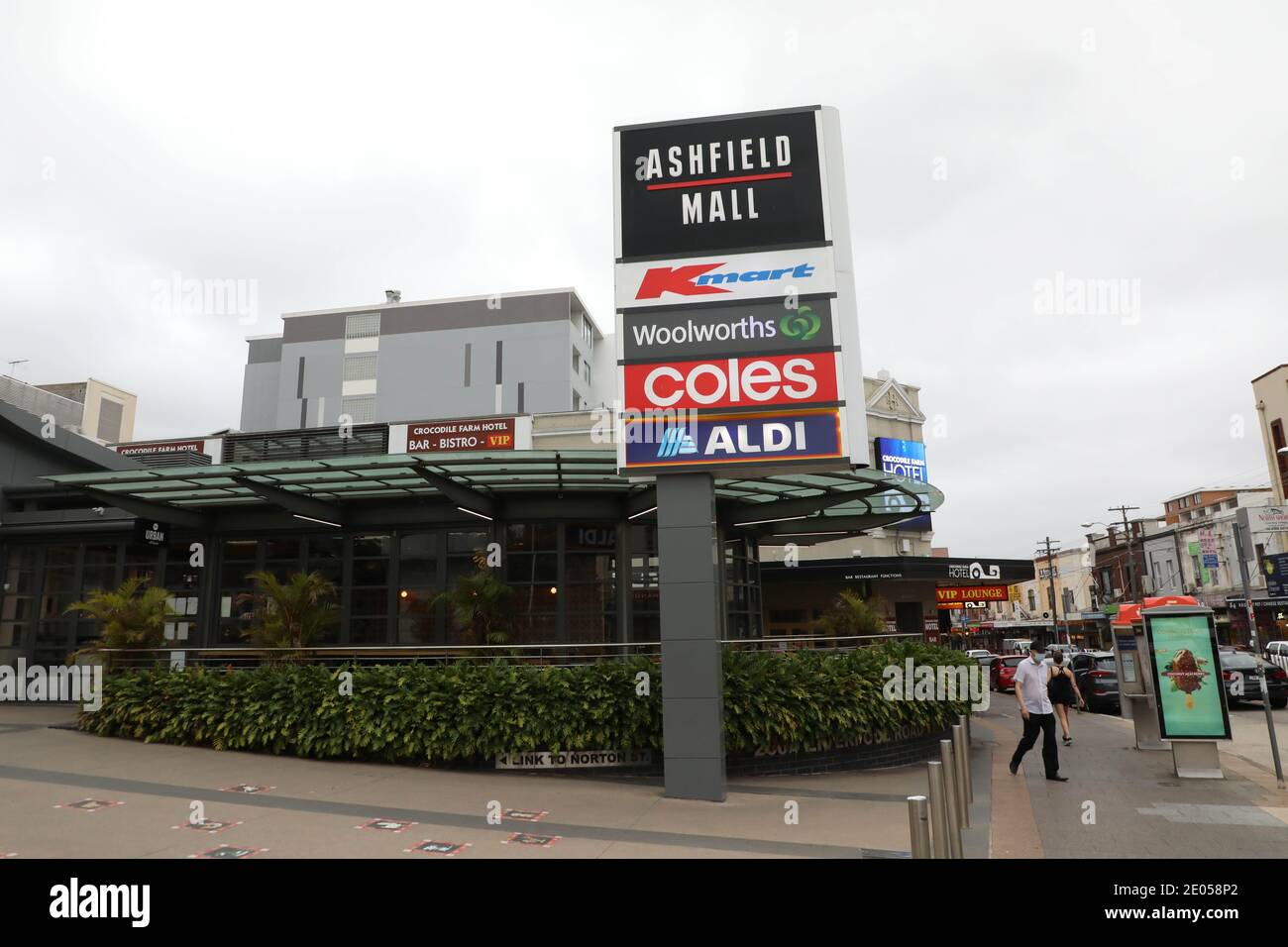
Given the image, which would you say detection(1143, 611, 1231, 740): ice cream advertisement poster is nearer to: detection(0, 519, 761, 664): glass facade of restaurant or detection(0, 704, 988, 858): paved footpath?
detection(0, 704, 988, 858): paved footpath

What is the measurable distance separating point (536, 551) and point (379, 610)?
3.61m

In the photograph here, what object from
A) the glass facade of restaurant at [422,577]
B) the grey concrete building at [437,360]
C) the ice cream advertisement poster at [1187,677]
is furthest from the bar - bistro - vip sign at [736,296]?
the grey concrete building at [437,360]

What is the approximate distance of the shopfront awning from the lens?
1247cm

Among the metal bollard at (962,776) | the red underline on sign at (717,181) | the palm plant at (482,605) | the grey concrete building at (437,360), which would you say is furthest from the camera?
the grey concrete building at (437,360)

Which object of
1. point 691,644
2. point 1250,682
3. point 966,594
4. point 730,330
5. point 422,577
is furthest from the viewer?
point 966,594

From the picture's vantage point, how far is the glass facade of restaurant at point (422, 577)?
15.5m

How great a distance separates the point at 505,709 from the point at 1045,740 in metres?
7.72

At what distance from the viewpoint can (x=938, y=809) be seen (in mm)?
5910

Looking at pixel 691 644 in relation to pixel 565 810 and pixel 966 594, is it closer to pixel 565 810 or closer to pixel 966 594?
pixel 565 810

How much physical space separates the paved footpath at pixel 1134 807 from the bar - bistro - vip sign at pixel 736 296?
449 cm

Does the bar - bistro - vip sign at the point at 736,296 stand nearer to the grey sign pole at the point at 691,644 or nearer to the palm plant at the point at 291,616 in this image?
the grey sign pole at the point at 691,644

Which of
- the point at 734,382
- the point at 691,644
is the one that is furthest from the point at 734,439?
the point at 691,644
